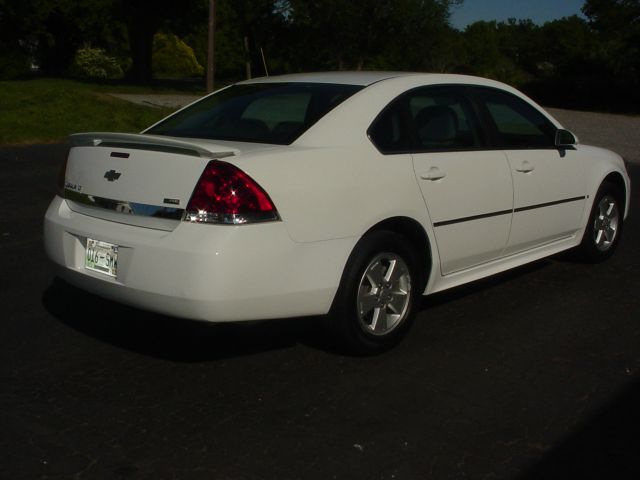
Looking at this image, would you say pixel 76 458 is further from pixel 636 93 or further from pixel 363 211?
pixel 636 93

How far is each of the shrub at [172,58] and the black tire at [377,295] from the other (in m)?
78.2

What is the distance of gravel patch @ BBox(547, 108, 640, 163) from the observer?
1962 cm

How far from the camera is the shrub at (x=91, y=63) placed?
182ft

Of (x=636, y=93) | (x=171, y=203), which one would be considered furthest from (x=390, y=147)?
(x=636, y=93)

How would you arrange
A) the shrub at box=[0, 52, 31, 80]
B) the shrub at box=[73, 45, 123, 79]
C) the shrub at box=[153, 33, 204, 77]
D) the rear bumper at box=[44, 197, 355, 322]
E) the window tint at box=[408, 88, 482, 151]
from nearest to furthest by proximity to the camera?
the rear bumper at box=[44, 197, 355, 322]
the window tint at box=[408, 88, 482, 151]
the shrub at box=[0, 52, 31, 80]
the shrub at box=[73, 45, 123, 79]
the shrub at box=[153, 33, 204, 77]

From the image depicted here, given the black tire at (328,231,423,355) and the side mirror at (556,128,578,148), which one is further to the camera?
the side mirror at (556,128,578,148)

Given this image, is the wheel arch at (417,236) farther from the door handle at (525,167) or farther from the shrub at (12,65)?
the shrub at (12,65)

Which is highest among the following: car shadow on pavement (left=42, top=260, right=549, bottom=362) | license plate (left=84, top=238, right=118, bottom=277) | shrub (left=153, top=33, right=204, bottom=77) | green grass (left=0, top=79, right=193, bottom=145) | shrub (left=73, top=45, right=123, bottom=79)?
license plate (left=84, top=238, right=118, bottom=277)

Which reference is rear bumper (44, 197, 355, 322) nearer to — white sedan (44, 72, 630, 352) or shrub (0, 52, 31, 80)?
white sedan (44, 72, 630, 352)

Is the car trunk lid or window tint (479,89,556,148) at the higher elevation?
window tint (479,89,556,148)

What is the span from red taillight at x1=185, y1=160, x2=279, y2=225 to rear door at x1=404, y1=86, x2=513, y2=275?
46.4 inches

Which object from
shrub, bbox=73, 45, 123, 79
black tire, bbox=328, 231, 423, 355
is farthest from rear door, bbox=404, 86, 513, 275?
shrub, bbox=73, 45, 123, 79

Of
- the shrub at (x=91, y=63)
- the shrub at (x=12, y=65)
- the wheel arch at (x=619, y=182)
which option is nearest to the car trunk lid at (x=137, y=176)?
the wheel arch at (x=619, y=182)

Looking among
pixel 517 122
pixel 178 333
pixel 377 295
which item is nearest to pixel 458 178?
pixel 377 295
